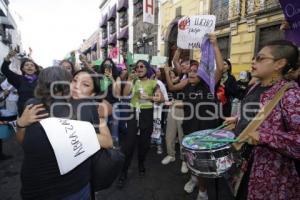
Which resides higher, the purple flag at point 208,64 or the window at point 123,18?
the window at point 123,18

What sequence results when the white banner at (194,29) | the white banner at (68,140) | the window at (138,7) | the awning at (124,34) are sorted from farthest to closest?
the awning at (124,34) → the window at (138,7) → the white banner at (194,29) → the white banner at (68,140)

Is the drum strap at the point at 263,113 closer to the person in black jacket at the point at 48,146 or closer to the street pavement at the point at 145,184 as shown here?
the person in black jacket at the point at 48,146

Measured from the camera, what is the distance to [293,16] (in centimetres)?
249

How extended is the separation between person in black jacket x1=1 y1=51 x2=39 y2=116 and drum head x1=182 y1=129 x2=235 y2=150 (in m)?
3.44

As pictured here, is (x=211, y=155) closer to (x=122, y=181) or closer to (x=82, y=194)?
(x=82, y=194)

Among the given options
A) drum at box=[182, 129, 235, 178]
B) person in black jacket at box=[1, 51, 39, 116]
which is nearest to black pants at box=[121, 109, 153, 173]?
drum at box=[182, 129, 235, 178]

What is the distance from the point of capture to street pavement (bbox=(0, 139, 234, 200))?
11.4 ft

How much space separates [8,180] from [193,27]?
387 centimetres

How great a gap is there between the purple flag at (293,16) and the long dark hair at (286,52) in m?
0.75

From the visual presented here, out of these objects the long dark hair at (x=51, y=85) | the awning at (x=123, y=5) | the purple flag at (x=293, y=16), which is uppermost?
the awning at (x=123, y=5)

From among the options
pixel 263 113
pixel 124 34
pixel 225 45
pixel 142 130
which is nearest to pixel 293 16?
pixel 263 113

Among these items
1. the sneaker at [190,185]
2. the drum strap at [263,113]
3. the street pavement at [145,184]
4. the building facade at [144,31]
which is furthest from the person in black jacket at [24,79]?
the building facade at [144,31]

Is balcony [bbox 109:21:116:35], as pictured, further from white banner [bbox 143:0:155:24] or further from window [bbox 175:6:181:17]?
window [bbox 175:6:181:17]

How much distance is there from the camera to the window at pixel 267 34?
8.23 m
